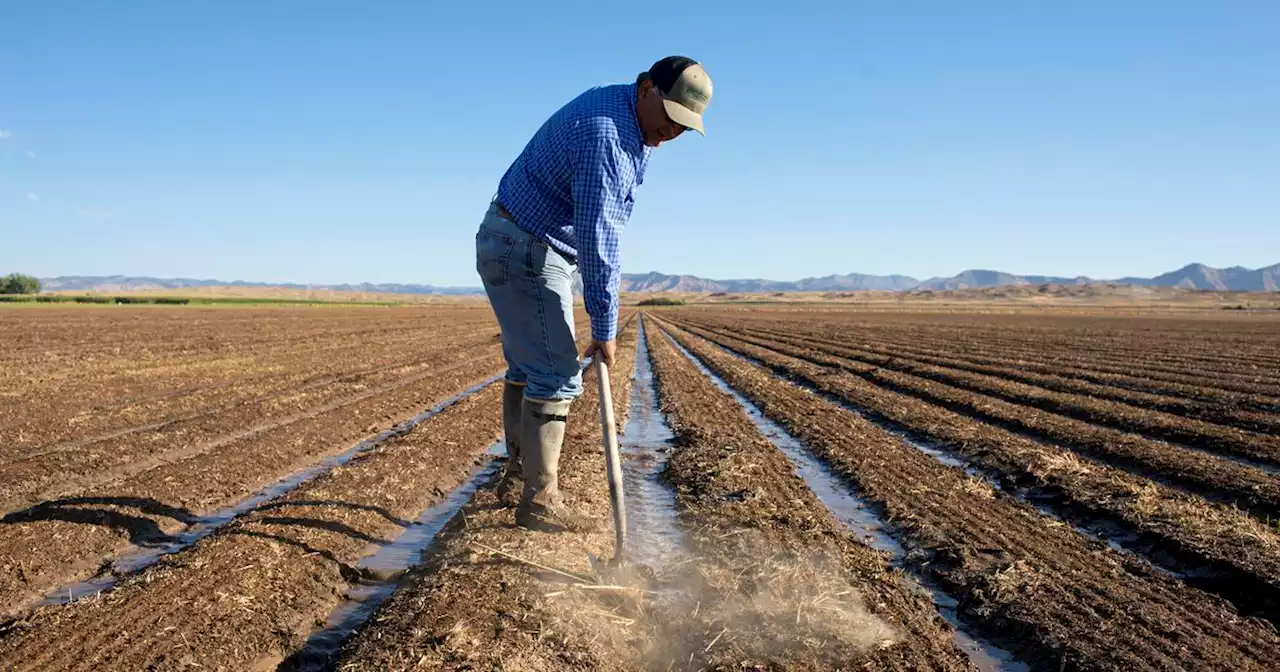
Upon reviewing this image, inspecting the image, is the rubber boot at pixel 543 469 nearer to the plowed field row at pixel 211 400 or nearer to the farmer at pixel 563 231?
the farmer at pixel 563 231

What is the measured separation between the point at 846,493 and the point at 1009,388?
8.47 meters

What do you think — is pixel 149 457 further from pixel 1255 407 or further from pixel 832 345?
pixel 832 345

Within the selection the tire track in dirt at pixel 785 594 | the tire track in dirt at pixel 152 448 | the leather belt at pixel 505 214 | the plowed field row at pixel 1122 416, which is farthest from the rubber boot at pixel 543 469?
the plowed field row at pixel 1122 416

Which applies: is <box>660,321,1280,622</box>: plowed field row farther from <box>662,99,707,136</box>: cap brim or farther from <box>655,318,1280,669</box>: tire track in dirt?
<box>662,99,707,136</box>: cap brim

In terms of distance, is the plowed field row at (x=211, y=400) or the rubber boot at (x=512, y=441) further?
the plowed field row at (x=211, y=400)

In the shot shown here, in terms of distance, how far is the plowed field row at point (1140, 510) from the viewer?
448 cm

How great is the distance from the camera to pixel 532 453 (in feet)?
14.2

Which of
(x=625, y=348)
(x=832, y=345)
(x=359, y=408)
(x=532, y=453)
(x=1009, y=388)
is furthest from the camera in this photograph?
(x=832, y=345)

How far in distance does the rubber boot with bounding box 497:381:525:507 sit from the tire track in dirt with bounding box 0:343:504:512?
307cm

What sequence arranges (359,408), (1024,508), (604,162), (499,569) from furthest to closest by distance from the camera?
(359,408)
(1024,508)
(499,569)
(604,162)

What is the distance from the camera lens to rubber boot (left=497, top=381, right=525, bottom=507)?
485cm

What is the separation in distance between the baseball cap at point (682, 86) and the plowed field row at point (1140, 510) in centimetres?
369

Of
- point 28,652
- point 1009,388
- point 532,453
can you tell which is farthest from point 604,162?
point 1009,388

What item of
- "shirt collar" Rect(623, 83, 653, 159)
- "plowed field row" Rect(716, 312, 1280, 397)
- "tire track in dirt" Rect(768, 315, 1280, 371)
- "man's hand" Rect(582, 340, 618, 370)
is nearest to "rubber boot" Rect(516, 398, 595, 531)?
"man's hand" Rect(582, 340, 618, 370)
